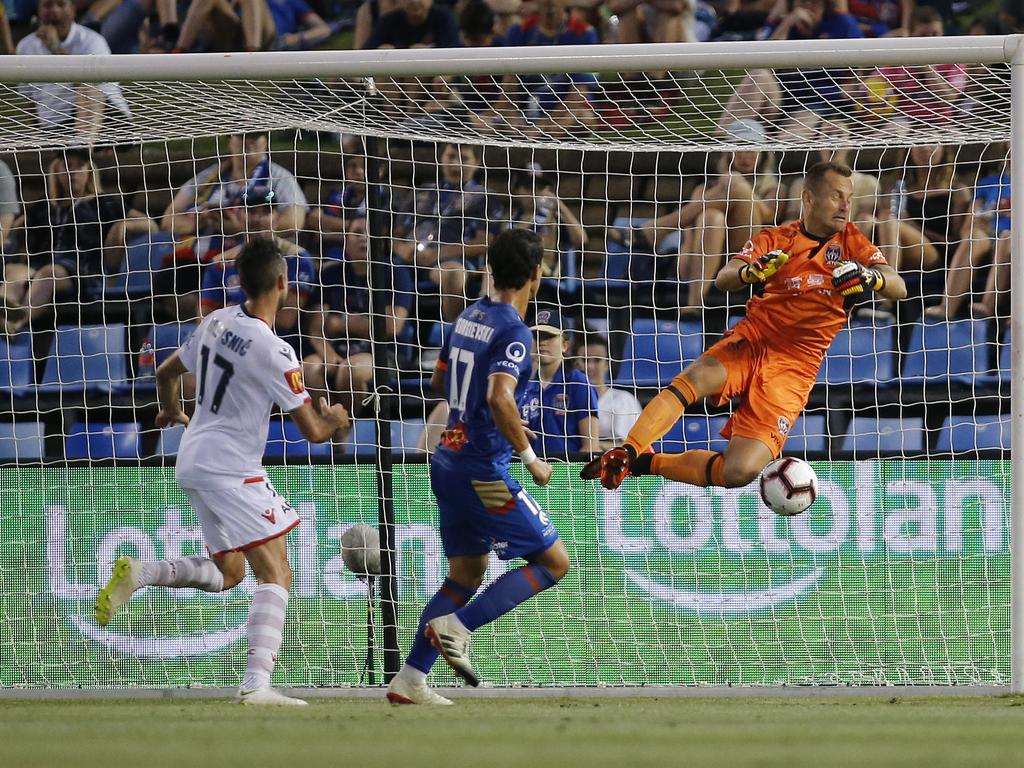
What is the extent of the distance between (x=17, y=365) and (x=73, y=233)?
1.02m

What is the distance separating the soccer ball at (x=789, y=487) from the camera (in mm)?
6051

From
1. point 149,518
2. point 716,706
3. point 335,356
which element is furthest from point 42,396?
point 716,706

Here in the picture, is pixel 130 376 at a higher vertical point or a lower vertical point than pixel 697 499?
higher

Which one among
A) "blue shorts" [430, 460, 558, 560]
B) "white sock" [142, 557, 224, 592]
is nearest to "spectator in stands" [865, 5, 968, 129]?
"blue shorts" [430, 460, 558, 560]

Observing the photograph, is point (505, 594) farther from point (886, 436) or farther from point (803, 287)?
point (886, 436)

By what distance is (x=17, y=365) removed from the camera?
769 cm

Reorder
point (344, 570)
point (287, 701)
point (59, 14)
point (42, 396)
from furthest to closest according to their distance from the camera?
point (59, 14), point (42, 396), point (344, 570), point (287, 701)

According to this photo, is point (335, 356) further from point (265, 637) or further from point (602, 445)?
point (265, 637)

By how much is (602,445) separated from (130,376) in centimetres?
267

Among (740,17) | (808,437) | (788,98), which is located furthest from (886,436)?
(740,17)

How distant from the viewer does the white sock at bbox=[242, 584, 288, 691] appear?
523cm

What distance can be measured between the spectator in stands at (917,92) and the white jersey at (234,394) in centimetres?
327

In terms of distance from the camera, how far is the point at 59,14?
10.7 metres

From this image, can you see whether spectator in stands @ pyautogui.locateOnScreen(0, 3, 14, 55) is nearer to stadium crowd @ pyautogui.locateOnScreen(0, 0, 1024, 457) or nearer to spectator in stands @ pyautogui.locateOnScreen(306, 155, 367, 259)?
stadium crowd @ pyautogui.locateOnScreen(0, 0, 1024, 457)
